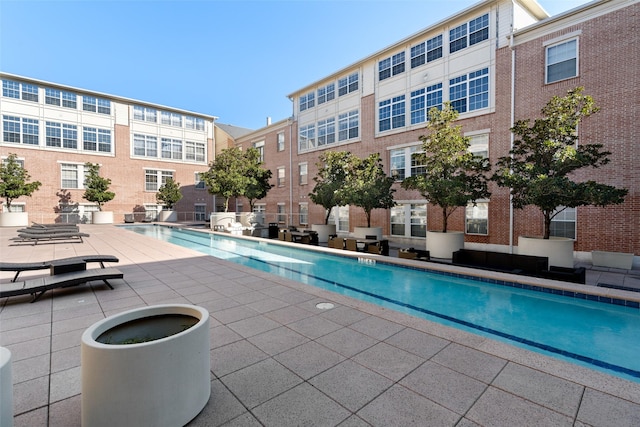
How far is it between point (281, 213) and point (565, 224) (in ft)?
70.0

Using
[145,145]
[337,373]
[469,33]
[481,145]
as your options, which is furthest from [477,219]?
[145,145]

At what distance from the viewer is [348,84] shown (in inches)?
918

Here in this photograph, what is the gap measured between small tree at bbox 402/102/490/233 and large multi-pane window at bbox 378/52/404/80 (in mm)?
8845

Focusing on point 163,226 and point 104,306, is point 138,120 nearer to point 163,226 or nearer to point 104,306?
point 163,226

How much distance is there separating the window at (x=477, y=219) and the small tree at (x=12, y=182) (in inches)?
1368

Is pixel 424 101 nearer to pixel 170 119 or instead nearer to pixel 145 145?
pixel 170 119

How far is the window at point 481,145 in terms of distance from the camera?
1587cm

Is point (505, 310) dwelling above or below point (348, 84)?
below

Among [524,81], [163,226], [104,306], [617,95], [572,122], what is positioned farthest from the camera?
[163,226]

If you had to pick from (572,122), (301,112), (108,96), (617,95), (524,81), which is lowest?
(572,122)

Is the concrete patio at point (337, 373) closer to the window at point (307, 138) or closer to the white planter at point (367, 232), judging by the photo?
the white planter at point (367, 232)

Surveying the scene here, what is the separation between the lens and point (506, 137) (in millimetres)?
15055

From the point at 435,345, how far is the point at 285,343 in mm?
2069

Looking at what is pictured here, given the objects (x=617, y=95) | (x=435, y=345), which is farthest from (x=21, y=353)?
(x=617, y=95)
